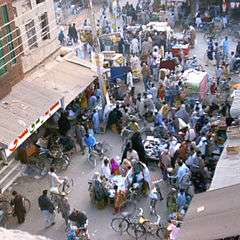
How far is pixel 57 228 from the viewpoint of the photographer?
17.2m

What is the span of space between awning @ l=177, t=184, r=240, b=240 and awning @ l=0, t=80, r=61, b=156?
7181 mm

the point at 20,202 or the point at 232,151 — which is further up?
Answer: the point at 232,151

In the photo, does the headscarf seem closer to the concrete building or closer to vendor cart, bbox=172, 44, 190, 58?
the concrete building

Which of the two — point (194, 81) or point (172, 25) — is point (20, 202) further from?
point (172, 25)

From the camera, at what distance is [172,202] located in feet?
55.5

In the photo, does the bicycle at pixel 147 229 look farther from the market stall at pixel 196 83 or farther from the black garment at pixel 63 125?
the market stall at pixel 196 83

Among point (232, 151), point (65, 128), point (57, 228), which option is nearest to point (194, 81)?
point (65, 128)

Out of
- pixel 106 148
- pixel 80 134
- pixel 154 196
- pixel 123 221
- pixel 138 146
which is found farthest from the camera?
pixel 106 148

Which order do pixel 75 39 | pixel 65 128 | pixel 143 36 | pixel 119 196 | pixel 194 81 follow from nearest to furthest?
pixel 119 196
pixel 65 128
pixel 194 81
pixel 143 36
pixel 75 39

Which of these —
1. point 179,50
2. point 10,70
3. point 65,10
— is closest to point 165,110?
point 10,70

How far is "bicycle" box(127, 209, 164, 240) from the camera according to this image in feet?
52.8

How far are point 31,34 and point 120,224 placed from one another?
34.3ft

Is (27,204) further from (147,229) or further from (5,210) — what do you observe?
(147,229)

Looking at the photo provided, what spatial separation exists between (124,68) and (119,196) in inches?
385
